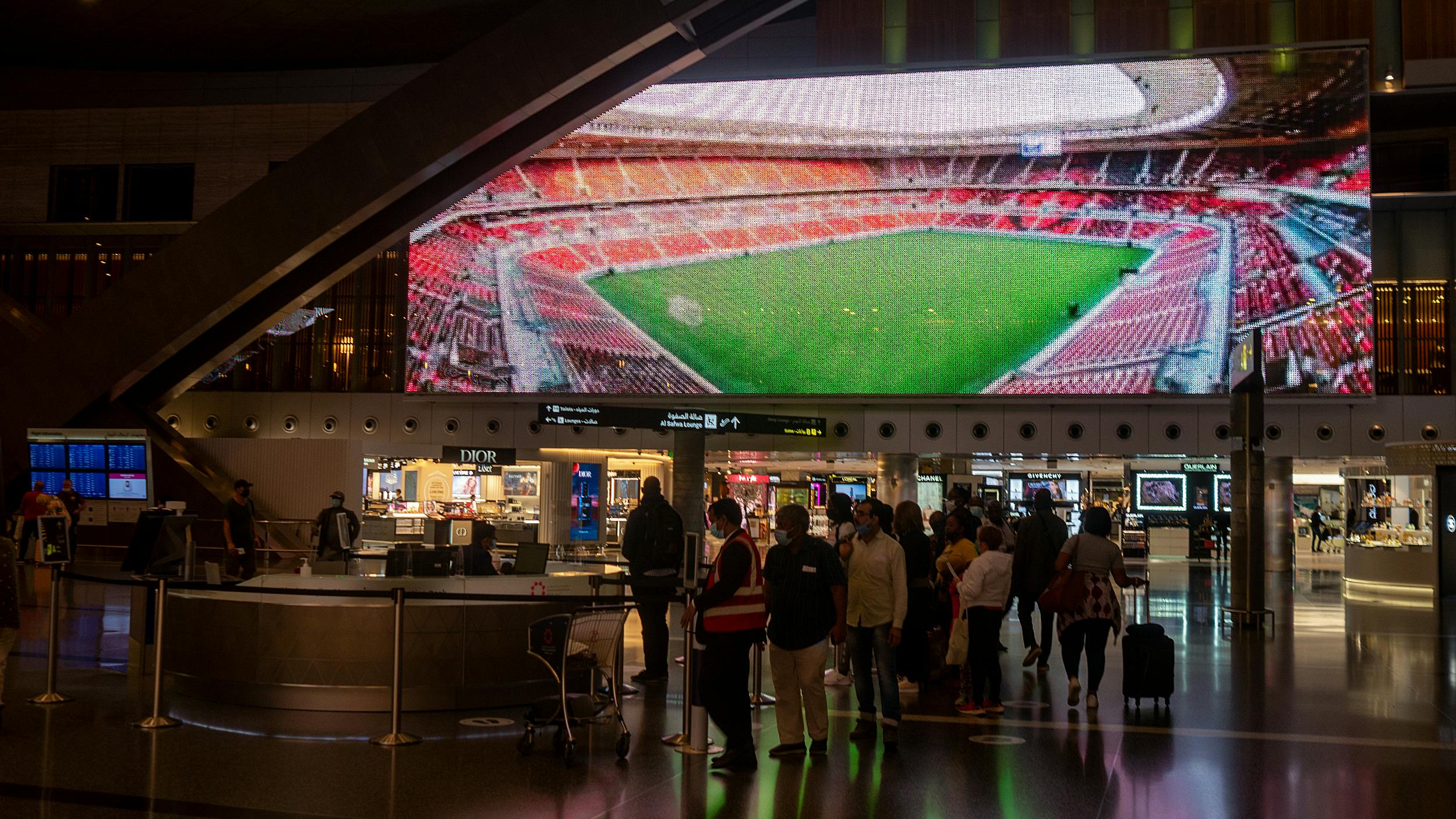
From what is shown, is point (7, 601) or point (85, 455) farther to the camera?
point (85, 455)

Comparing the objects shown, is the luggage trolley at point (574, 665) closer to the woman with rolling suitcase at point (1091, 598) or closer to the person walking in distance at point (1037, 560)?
the woman with rolling suitcase at point (1091, 598)

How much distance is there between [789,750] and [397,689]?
2375mm

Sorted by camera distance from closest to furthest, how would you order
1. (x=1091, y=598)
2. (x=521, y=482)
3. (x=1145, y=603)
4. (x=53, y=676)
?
1. (x=53, y=676)
2. (x=1091, y=598)
3. (x=1145, y=603)
4. (x=521, y=482)

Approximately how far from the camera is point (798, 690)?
748 cm

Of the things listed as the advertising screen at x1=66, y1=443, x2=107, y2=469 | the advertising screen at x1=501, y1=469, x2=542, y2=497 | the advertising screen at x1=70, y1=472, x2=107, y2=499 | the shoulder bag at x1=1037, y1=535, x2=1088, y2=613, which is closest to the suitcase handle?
the shoulder bag at x1=1037, y1=535, x2=1088, y2=613

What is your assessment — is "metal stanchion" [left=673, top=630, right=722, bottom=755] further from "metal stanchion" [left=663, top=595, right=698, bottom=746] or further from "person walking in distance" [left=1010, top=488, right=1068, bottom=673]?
"person walking in distance" [left=1010, top=488, right=1068, bottom=673]

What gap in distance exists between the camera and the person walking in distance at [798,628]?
7.36 metres

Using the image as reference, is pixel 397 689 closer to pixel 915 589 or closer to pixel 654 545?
pixel 654 545

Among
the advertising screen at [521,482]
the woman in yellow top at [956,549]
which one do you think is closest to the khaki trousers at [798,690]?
the woman in yellow top at [956,549]

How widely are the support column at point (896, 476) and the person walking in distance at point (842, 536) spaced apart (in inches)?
669

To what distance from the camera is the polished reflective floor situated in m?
6.11

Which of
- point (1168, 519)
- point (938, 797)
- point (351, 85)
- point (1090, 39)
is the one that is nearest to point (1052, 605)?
point (938, 797)

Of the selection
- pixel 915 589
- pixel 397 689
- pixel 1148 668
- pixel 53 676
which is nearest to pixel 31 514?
pixel 53 676

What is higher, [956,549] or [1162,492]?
[1162,492]
